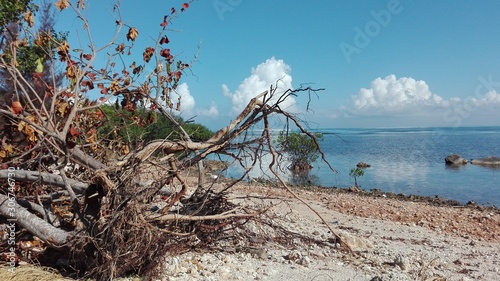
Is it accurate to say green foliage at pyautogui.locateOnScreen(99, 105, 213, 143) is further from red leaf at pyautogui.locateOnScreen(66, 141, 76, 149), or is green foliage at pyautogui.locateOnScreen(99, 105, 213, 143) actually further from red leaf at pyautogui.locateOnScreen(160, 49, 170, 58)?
red leaf at pyautogui.locateOnScreen(160, 49, 170, 58)

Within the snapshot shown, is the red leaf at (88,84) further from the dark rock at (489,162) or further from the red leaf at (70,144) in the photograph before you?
the dark rock at (489,162)

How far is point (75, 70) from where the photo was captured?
4.27 m

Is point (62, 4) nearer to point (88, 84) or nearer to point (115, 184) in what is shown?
point (88, 84)

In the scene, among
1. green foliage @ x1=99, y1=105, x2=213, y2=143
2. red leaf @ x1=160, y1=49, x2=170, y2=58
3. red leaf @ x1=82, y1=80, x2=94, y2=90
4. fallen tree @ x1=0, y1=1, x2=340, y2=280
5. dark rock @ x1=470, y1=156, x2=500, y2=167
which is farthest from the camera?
dark rock @ x1=470, y1=156, x2=500, y2=167

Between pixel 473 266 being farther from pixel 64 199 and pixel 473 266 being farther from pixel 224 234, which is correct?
pixel 64 199

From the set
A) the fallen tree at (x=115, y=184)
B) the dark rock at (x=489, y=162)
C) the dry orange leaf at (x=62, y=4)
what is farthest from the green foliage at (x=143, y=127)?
the dark rock at (x=489, y=162)

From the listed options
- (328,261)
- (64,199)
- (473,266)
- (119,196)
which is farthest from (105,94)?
(473,266)

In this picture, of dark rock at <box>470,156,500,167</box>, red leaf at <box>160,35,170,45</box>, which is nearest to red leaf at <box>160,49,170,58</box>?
red leaf at <box>160,35,170,45</box>

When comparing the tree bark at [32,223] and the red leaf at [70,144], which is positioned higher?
the red leaf at [70,144]

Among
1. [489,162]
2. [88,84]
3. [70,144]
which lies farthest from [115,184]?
[489,162]

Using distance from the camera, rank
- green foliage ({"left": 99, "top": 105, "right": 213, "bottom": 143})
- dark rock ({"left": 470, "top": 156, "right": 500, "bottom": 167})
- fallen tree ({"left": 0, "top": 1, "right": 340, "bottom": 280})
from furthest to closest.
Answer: dark rock ({"left": 470, "top": 156, "right": 500, "bottom": 167}), green foliage ({"left": 99, "top": 105, "right": 213, "bottom": 143}), fallen tree ({"left": 0, "top": 1, "right": 340, "bottom": 280})

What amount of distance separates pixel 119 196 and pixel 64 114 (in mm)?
1389

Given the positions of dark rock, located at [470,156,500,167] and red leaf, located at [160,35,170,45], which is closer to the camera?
red leaf, located at [160,35,170,45]

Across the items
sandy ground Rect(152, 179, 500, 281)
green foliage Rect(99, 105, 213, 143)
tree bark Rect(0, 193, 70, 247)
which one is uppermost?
green foliage Rect(99, 105, 213, 143)
